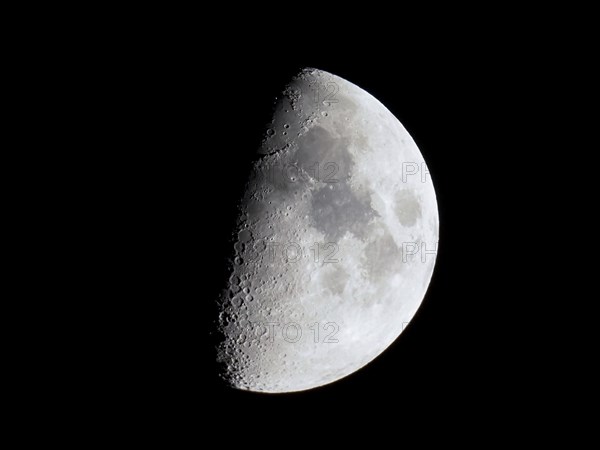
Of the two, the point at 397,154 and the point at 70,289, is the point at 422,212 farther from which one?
the point at 70,289

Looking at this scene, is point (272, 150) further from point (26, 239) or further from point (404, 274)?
point (26, 239)

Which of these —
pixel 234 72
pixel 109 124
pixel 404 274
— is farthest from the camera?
pixel 404 274

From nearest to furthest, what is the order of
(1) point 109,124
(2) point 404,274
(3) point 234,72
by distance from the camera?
(1) point 109,124, (3) point 234,72, (2) point 404,274

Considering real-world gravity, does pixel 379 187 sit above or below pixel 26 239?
above

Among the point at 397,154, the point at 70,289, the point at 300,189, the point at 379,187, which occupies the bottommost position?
the point at 70,289

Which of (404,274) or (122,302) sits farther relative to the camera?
(404,274)

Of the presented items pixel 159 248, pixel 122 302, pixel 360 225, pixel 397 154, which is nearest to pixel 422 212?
pixel 397 154

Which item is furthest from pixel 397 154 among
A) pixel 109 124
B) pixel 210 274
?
pixel 109 124
